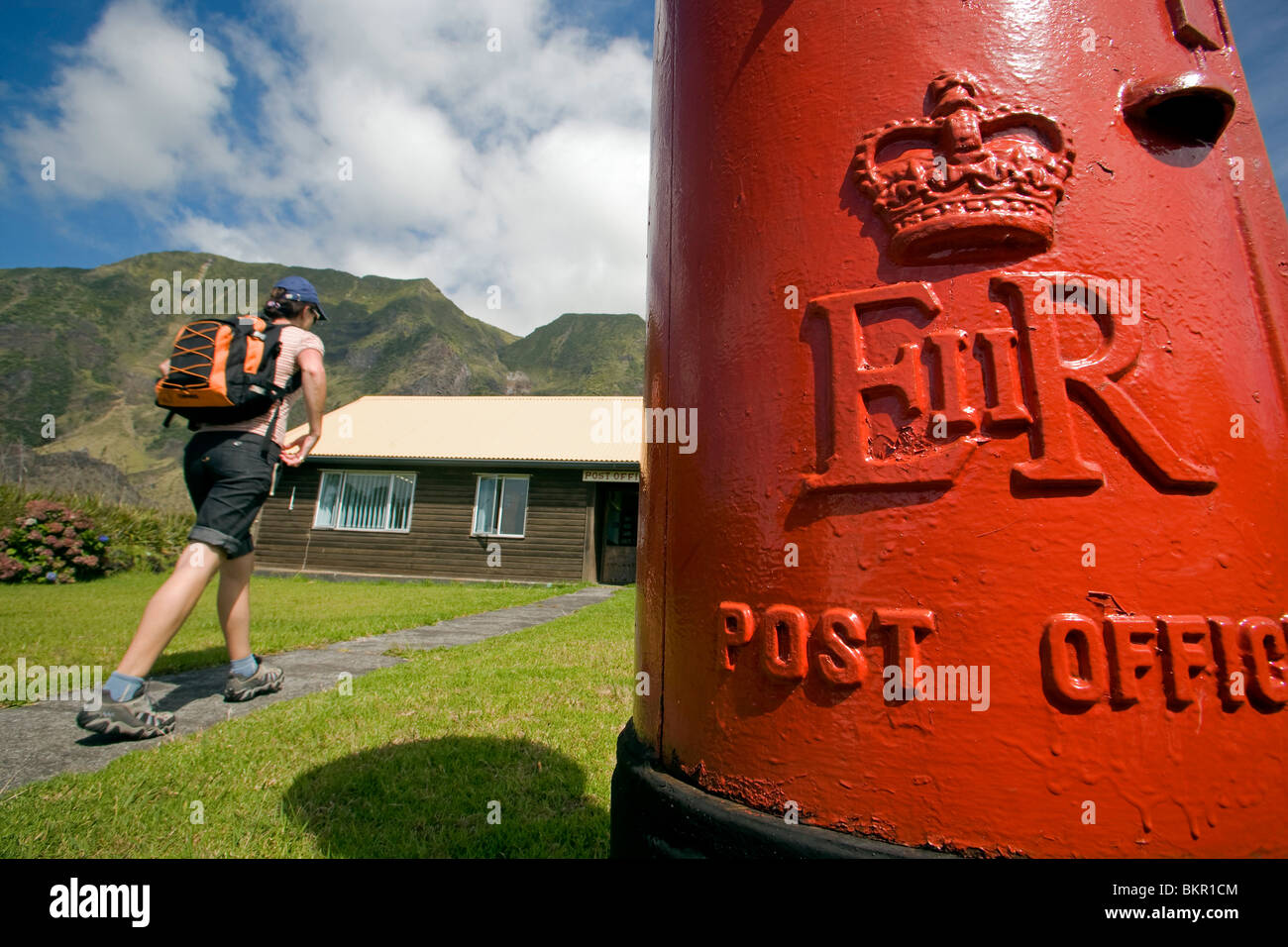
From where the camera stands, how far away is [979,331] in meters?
0.96

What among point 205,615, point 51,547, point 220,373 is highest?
point 220,373

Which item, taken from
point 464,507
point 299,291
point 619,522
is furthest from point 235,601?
point 619,522

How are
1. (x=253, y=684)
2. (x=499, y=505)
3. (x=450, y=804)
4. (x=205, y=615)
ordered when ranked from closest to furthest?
(x=450, y=804), (x=253, y=684), (x=205, y=615), (x=499, y=505)

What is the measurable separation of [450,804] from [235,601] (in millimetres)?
1743

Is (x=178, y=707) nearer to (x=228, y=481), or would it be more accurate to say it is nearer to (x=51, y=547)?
(x=228, y=481)

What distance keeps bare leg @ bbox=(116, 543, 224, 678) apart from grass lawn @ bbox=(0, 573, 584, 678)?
5.34 feet

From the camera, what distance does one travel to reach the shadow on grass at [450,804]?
1781 mm

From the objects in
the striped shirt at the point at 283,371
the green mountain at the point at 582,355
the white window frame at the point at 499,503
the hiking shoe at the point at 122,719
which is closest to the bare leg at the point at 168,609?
the hiking shoe at the point at 122,719

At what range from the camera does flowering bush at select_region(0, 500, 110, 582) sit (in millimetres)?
11195

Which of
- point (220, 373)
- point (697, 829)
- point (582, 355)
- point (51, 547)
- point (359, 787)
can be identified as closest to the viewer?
point (697, 829)

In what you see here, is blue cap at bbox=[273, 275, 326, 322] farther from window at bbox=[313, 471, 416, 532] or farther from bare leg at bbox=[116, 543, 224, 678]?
window at bbox=[313, 471, 416, 532]

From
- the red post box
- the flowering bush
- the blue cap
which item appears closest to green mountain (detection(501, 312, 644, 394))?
the flowering bush
